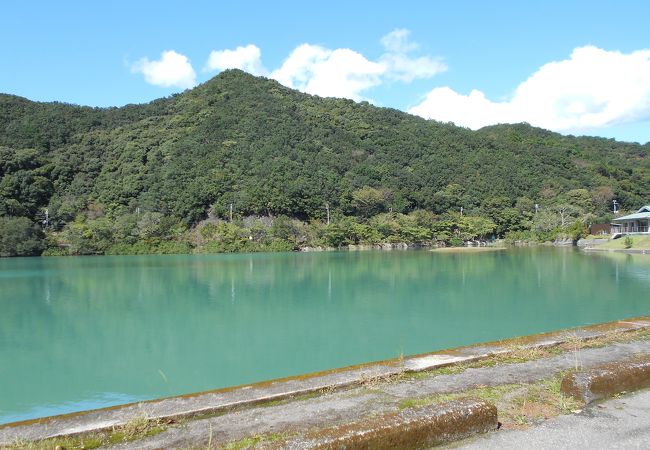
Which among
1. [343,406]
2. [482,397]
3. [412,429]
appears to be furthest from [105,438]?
[482,397]

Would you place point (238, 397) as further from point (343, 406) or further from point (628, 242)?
point (628, 242)

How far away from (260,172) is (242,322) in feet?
142

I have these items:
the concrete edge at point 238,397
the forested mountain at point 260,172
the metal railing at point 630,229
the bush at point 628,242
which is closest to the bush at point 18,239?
the forested mountain at point 260,172

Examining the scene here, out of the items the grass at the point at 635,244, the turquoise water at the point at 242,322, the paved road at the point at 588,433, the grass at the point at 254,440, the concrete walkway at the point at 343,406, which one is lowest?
the turquoise water at the point at 242,322

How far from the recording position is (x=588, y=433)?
10.0 feet

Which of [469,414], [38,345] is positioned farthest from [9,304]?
[469,414]

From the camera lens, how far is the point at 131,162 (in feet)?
187

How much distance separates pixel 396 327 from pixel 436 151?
206 ft

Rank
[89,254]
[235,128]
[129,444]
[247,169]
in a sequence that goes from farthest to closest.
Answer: [235,128], [247,169], [89,254], [129,444]

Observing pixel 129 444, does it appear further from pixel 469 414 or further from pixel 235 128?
pixel 235 128

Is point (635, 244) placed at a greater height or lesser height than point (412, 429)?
lesser

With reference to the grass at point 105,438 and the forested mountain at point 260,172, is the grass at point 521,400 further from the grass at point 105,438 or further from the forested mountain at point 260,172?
the forested mountain at point 260,172

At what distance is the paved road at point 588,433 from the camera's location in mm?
2910

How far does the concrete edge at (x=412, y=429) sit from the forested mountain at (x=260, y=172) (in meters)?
43.0
